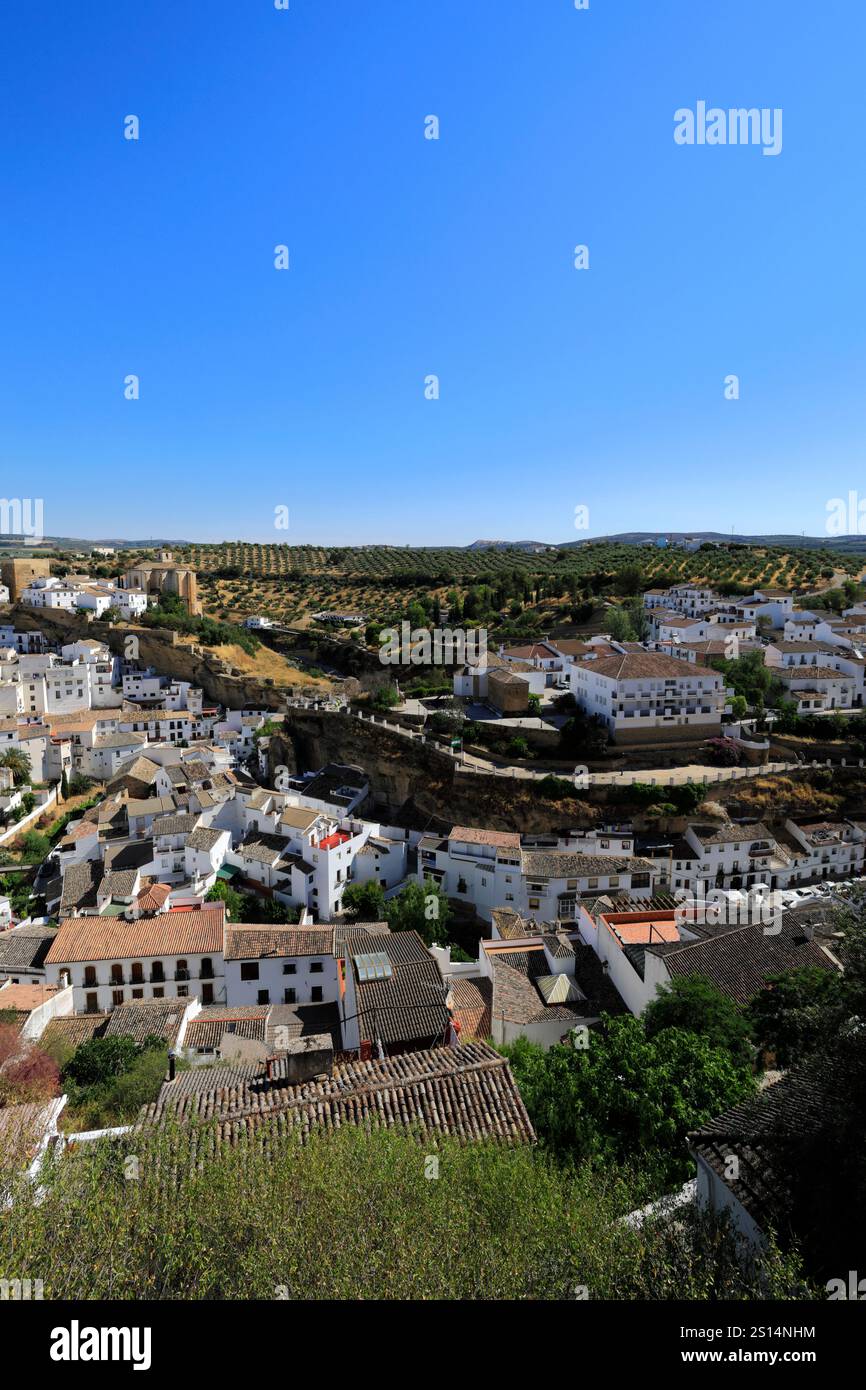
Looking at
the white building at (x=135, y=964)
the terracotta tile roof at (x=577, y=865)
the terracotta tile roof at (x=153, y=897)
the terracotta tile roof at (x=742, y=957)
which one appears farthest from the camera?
the terracotta tile roof at (x=577, y=865)

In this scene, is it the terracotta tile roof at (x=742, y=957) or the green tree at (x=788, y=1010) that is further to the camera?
the terracotta tile roof at (x=742, y=957)

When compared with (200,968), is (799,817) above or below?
above

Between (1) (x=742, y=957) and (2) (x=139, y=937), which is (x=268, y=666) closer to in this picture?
(2) (x=139, y=937)

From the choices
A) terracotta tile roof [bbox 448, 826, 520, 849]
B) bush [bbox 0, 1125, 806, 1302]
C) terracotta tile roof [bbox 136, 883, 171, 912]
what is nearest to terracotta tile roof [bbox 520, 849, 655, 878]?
terracotta tile roof [bbox 448, 826, 520, 849]

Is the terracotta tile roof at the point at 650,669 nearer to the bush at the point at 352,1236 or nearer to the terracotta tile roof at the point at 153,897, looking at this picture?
the terracotta tile roof at the point at 153,897

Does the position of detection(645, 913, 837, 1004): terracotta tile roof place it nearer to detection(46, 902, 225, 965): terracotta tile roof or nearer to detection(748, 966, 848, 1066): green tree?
detection(748, 966, 848, 1066): green tree

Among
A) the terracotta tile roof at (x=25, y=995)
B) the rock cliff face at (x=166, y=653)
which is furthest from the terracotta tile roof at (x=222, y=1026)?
the rock cliff face at (x=166, y=653)

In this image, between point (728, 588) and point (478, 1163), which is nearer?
point (478, 1163)
